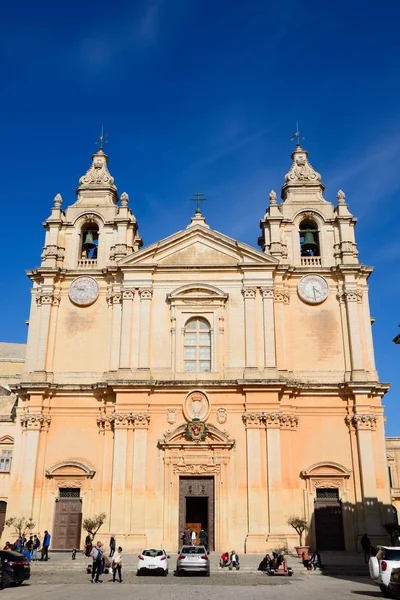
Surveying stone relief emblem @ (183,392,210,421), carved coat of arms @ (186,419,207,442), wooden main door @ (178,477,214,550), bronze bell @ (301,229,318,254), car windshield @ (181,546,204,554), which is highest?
bronze bell @ (301,229,318,254)

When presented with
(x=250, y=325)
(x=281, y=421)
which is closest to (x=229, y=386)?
(x=281, y=421)

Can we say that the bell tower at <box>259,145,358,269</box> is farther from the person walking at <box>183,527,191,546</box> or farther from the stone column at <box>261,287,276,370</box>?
the person walking at <box>183,527,191,546</box>

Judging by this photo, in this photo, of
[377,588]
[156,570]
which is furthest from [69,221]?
[377,588]

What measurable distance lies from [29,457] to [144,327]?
8502mm

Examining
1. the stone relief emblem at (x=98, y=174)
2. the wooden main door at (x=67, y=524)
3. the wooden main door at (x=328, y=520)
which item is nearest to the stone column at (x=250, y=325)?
the wooden main door at (x=328, y=520)

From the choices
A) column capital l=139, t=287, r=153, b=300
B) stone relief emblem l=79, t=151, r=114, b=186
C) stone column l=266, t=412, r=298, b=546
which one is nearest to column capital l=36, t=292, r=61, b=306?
column capital l=139, t=287, r=153, b=300

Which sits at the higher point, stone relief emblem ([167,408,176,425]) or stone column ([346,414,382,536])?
stone relief emblem ([167,408,176,425])

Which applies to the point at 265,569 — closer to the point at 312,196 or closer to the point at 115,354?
the point at 115,354

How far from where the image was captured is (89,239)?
114 feet

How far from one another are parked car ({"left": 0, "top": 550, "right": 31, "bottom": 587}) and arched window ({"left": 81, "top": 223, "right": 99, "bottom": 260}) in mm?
18718

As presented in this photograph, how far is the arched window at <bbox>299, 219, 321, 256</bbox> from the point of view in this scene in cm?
3428

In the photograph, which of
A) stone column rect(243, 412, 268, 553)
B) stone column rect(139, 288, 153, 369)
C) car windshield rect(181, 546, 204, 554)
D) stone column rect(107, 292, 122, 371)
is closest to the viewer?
car windshield rect(181, 546, 204, 554)

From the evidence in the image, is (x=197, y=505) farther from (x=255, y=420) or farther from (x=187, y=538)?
(x=255, y=420)

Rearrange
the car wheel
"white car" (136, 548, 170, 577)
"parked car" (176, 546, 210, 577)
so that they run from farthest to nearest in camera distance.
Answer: "white car" (136, 548, 170, 577)
"parked car" (176, 546, 210, 577)
the car wheel
